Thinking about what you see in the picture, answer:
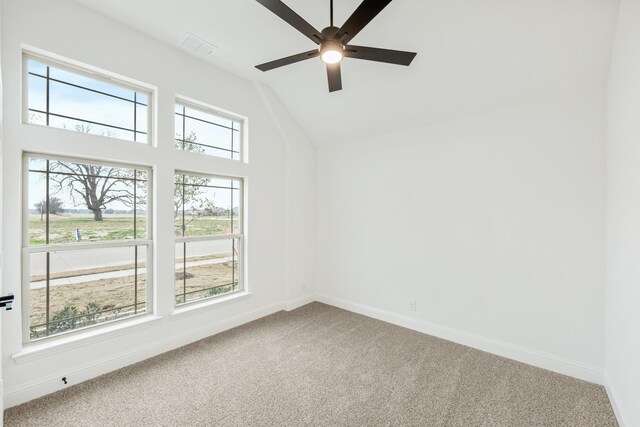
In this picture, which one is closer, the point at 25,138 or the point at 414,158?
the point at 25,138

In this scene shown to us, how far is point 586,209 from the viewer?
95.4 inches

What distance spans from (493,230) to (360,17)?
237 cm

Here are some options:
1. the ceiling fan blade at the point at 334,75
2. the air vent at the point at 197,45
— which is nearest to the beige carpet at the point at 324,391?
the ceiling fan blade at the point at 334,75

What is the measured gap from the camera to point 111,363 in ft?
8.13

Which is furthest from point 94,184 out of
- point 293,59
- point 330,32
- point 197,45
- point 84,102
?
point 330,32

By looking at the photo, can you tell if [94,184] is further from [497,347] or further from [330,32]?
[497,347]

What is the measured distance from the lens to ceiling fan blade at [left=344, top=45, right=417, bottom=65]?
193 cm

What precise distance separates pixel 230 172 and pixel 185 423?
2422 millimetres

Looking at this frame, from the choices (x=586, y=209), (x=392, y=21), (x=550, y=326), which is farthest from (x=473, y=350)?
(x=392, y=21)

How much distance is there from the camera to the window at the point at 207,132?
3102 millimetres

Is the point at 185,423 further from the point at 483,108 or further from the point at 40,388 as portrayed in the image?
the point at 483,108

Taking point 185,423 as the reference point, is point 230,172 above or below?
above

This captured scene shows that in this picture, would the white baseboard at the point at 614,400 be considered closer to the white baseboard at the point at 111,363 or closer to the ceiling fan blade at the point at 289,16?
the ceiling fan blade at the point at 289,16

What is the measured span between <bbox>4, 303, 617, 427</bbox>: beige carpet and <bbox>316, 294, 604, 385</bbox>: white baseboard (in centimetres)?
10
